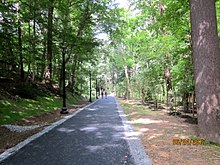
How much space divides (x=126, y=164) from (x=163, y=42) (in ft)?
38.3

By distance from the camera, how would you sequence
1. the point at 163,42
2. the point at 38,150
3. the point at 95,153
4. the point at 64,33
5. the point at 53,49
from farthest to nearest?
the point at 53,49
the point at 64,33
the point at 163,42
the point at 38,150
the point at 95,153

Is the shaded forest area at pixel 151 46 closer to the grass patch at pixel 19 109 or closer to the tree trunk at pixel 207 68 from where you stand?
the tree trunk at pixel 207 68

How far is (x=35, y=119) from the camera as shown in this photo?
11.3m

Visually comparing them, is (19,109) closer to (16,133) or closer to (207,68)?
(16,133)

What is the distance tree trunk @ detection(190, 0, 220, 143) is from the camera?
19.4ft

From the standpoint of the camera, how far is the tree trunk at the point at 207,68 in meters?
5.91

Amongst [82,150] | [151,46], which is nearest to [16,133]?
[82,150]

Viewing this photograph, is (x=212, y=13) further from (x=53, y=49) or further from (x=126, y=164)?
(x=53, y=49)

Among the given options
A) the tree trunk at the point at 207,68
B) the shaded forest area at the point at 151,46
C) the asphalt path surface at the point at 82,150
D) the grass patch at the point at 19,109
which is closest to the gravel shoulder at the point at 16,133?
the grass patch at the point at 19,109

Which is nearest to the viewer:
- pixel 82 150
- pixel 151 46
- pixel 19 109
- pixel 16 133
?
pixel 82 150

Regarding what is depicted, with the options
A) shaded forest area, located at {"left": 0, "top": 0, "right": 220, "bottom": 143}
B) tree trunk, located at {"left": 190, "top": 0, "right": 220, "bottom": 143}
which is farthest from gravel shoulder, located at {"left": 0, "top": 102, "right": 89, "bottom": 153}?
tree trunk, located at {"left": 190, "top": 0, "right": 220, "bottom": 143}

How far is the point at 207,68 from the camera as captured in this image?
599cm

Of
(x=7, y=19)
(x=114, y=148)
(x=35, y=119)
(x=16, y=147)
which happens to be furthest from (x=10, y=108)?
(x=114, y=148)
